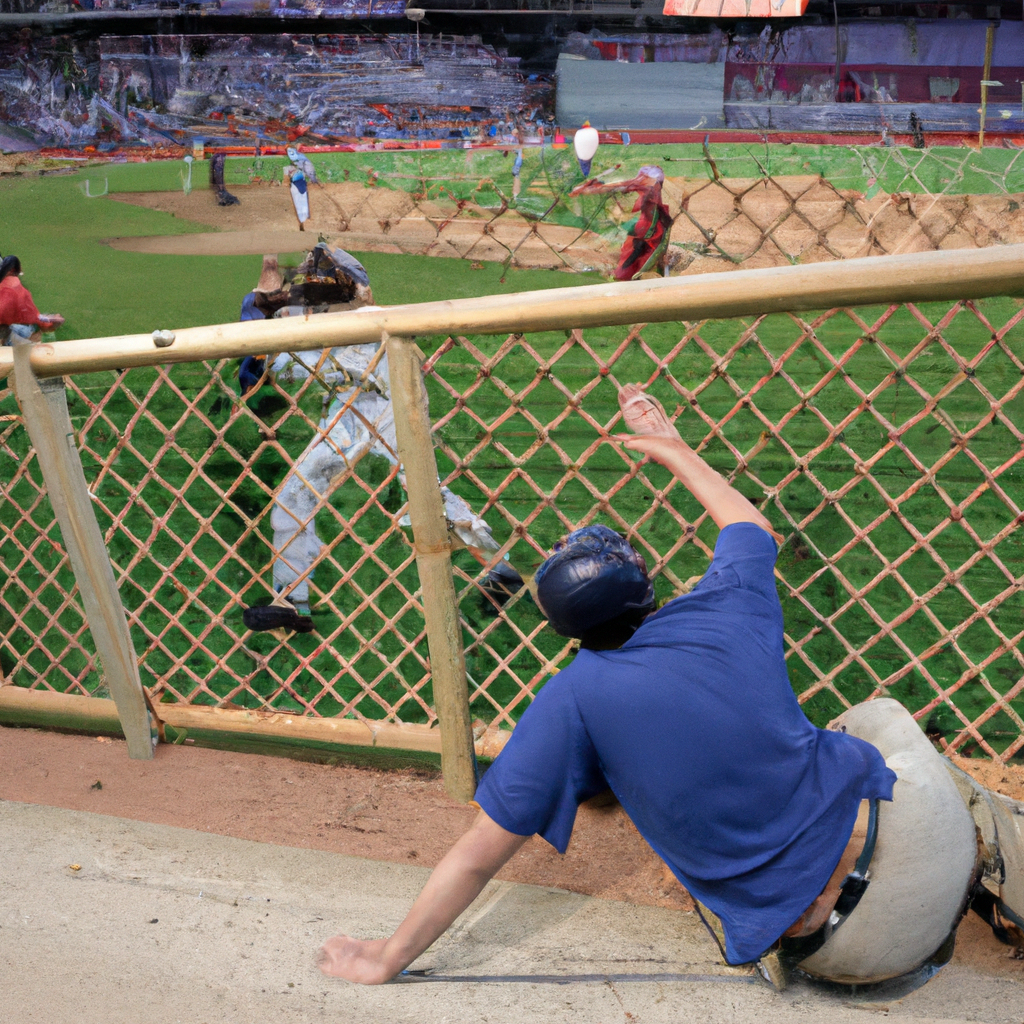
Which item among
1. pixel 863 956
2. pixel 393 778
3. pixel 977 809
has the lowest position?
pixel 393 778

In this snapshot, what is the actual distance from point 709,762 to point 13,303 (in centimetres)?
635

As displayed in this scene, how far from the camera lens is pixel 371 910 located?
5.57ft

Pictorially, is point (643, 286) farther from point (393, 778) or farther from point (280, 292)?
point (280, 292)

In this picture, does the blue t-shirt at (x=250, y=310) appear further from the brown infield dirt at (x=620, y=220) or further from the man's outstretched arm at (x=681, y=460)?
the brown infield dirt at (x=620, y=220)

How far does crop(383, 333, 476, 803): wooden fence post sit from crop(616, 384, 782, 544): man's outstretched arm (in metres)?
0.44

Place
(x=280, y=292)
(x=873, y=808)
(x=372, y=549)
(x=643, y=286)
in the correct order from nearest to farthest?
(x=873, y=808), (x=643, y=286), (x=372, y=549), (x=280, y=292)

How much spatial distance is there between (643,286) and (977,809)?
1106 mm

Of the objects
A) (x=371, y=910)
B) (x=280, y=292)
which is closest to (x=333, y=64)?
(x=280, y=292)

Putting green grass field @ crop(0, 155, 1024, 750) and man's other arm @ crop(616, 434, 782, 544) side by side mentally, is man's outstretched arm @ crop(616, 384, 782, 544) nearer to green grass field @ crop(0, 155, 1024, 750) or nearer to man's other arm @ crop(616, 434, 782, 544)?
man's other arm @ crop(616, 434, 782, 544)

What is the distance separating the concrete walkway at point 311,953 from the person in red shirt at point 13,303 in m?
5.09

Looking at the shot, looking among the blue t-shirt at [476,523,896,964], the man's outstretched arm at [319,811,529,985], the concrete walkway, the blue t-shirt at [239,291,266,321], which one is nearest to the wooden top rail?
the blue t-shirt at [476,523,896,964]

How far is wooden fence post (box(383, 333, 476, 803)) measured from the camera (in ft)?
5.68

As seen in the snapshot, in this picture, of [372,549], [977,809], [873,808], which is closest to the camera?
[873,808]

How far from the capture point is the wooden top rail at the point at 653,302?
149 cm
